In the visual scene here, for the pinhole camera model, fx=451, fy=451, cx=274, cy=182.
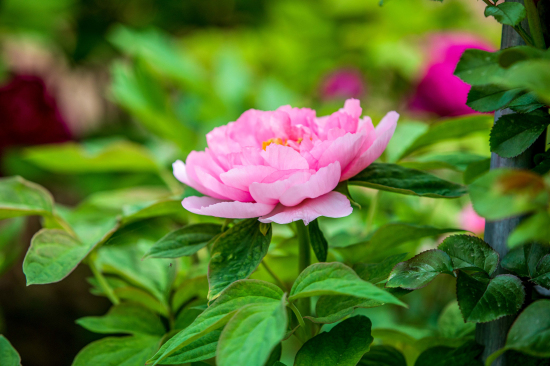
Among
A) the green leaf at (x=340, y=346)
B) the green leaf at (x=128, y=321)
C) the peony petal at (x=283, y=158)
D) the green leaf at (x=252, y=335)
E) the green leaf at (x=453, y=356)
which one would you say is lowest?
the green leaf at (x=128, y=321)

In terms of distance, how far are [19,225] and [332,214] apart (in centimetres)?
39

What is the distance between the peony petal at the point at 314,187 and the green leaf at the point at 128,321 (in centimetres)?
16

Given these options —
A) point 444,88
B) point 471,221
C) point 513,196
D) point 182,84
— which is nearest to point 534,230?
point 513,196

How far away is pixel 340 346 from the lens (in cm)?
26

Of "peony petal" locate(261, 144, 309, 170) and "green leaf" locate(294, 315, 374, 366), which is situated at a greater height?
"peony petal" locate(261, 144, 309, 170)

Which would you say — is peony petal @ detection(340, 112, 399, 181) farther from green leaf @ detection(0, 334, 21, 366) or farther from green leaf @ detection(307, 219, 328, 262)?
green leaf @ detection(0, 334, 21, 366)

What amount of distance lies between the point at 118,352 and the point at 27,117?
0.82 meters

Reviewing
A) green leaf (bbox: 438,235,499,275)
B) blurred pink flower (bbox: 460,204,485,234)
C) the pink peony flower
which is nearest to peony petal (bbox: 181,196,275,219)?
the pink peony flower

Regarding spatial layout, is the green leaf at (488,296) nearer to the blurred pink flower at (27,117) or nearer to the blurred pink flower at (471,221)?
the blurred pink flower at (471,221)

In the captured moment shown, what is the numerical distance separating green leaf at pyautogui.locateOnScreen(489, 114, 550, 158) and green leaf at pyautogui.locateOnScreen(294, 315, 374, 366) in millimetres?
124

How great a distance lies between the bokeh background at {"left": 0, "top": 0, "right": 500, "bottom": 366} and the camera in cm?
73

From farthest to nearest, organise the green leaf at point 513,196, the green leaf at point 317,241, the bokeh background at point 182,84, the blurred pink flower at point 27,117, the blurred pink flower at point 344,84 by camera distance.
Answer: the blurred pink flower at point 344,84 < the blurred pink flower at point 27,117 < the bokeh background at point 182,84 < the green leaf at point 317,241 < the green leaf at point 513,196

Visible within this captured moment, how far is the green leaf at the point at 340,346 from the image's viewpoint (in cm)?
25

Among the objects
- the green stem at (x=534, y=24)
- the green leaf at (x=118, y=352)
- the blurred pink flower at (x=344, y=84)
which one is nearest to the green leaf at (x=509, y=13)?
the green stem at (x=534, y=24)
